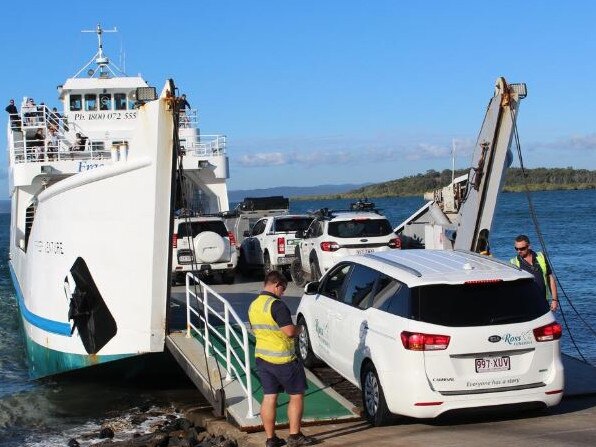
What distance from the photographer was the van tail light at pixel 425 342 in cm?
727

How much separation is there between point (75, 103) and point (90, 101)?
42 cm

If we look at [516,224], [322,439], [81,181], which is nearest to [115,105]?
[81,181]

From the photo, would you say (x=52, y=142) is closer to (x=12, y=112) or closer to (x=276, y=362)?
(x=12, y=112)

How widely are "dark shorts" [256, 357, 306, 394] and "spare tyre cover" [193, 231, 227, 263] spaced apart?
35.0 feet

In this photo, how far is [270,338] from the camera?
7.30 m

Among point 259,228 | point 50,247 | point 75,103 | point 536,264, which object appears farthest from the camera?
point 75,103

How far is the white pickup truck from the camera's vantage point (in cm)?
1886

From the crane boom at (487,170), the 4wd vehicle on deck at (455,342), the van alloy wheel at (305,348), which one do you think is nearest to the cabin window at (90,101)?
the crane boom at (487,170)

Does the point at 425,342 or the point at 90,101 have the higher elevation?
the point at 90,101

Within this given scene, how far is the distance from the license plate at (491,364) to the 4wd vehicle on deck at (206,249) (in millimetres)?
10874

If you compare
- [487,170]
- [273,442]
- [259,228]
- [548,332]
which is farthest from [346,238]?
[273,442]

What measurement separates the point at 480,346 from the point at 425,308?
0.57 metres

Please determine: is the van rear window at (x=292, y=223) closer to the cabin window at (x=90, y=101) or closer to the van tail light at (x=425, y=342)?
the cabin window at (x=90, y=101)

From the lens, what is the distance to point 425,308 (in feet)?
24.6
